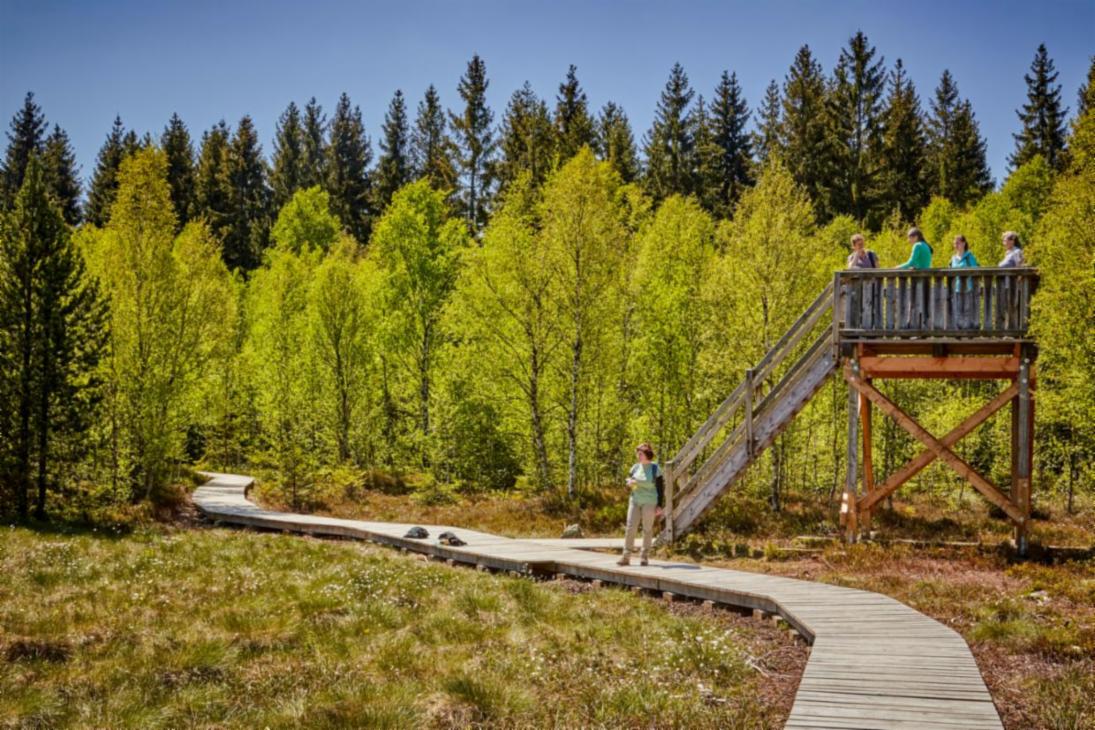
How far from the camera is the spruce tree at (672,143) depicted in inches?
2340

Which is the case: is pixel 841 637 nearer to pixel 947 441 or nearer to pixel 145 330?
pixel 947 441

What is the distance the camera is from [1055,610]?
37.1 ft

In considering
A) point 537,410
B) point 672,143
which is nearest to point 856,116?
point 672,143

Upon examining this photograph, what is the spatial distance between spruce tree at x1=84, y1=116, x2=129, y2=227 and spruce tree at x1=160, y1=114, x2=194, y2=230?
3087 mm

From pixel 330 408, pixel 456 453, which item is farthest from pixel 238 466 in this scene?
pixel 456 453

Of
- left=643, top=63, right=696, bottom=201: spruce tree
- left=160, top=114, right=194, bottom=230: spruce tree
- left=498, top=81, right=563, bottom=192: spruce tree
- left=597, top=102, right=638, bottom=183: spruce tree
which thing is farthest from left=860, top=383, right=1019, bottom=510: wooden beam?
left=160, top=114, right=194, bottom=230: spruce tree

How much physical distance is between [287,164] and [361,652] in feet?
239

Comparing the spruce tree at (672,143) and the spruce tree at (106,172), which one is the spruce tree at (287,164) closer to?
the spruce tree at (106,172)

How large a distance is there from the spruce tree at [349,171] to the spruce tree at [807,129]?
33.4 metres

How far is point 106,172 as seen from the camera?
6856cm

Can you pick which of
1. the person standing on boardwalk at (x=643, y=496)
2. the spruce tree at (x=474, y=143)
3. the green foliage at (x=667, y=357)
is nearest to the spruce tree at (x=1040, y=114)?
the spruce tree at (x=474, y=143)

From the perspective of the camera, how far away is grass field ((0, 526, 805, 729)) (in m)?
7.84

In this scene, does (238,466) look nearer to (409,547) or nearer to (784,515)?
(409,547)

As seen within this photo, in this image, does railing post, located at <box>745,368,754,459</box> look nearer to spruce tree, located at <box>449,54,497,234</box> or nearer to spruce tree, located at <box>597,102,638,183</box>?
spruce tree, located at <box>597,102,638,183</box>
